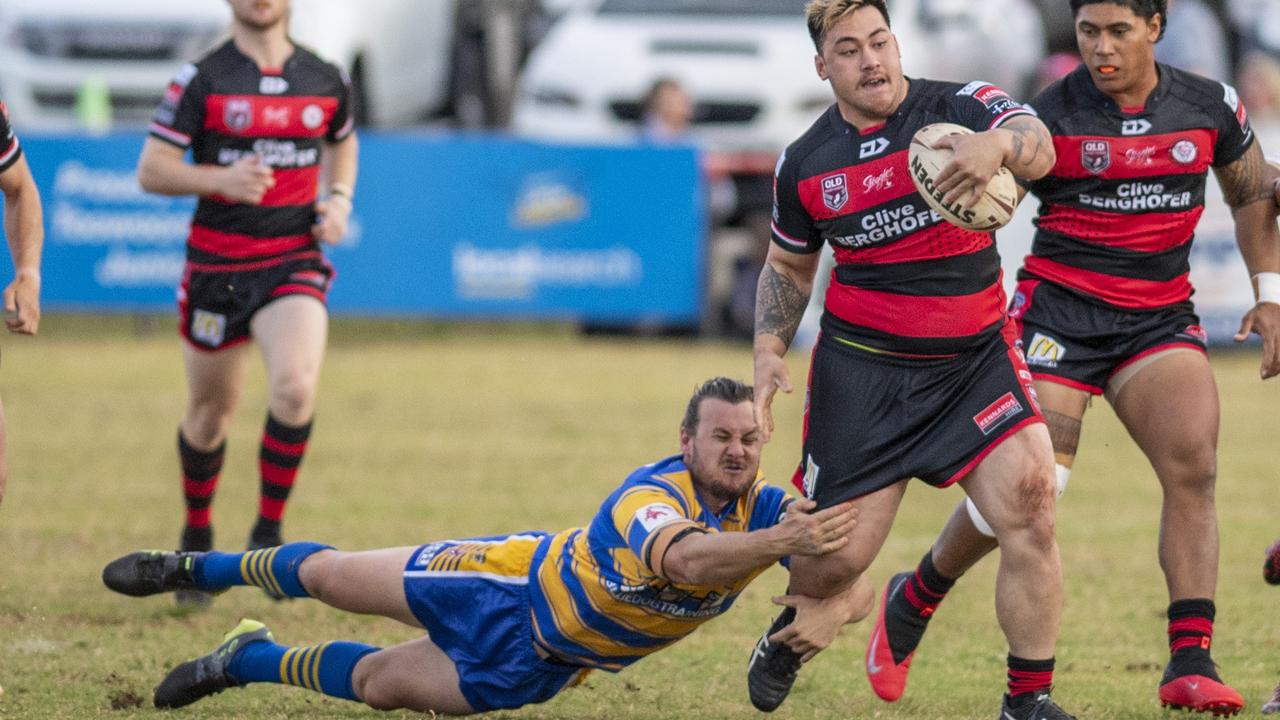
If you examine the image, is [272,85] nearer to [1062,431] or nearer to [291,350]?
[291,350]

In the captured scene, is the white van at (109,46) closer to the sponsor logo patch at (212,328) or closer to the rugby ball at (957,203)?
the sponsor logo patch at (212,328)

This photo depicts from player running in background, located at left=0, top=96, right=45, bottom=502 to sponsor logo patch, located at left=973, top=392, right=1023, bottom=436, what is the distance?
3050 millimetres

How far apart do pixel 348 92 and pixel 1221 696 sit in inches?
181

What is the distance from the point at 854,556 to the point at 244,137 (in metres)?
3.76

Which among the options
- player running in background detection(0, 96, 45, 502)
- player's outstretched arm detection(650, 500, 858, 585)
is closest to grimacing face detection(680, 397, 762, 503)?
player's outstretched arm detection(650, 500, 858, 585)

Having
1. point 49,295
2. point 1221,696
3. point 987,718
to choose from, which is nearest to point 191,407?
point 987,718

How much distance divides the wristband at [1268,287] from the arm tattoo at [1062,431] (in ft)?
2.56

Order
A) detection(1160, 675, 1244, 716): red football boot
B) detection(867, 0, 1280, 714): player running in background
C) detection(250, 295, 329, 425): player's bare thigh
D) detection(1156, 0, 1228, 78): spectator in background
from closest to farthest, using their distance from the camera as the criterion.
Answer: detection(1160, 675, 1244, 716): red football boot < detection(867, 0, 1280, 714): player running in background < detection(250, 295, 329, 425): player's bare thigh < detection(1156, 0, 1228, 78): spectator in background

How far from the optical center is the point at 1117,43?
256 inches

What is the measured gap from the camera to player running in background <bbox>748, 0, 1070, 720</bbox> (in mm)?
5738

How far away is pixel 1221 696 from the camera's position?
6.20 m

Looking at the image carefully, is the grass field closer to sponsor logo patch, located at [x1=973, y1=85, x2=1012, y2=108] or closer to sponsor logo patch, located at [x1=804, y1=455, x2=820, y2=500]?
sponsor logo patch, located at [x1=804, y1=455, x2=820, y2=500]

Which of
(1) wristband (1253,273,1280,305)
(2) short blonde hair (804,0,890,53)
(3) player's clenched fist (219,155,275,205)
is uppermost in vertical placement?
(2) short blonde hair (804,0,890,53)

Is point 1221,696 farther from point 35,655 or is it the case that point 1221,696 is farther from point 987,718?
point 35,655
